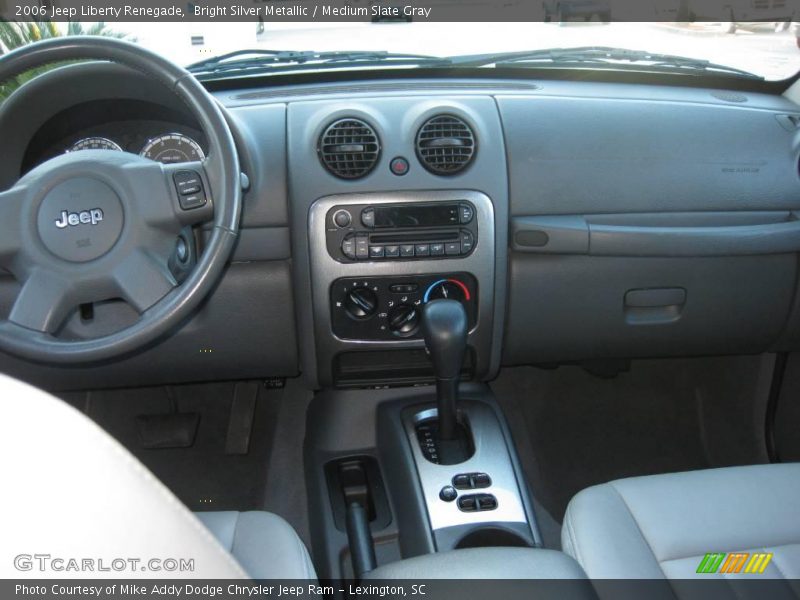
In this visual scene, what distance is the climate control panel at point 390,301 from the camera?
74.5 inches

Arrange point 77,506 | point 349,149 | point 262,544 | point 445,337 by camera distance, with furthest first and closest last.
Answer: point 349,149
point 445,337
point 262,544
point 77,506

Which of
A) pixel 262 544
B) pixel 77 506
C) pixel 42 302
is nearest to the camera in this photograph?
pixel 77 506

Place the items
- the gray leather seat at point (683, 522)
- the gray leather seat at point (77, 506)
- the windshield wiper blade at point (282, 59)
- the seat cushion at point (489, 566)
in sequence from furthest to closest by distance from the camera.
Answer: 1. the windshield wiper blade at point (282, 59)
2. the gray leather seat at point (683, 522)
3. the seat cushion at point (489, 566)
4. the gray leather seat at point (77, 506)

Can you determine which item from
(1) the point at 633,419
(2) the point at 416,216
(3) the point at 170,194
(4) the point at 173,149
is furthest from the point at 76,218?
(1) the point at 633,419

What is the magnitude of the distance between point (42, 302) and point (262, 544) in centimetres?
62

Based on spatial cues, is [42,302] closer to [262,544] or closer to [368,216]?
[262,544]

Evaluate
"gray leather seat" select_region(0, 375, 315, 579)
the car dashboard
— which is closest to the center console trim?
the car dashboard

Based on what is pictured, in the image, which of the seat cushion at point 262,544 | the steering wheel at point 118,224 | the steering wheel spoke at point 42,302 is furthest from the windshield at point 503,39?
the seat cushion at point 262,544

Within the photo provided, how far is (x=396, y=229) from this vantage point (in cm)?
184

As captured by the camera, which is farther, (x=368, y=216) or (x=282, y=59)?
(x=282, y=59)

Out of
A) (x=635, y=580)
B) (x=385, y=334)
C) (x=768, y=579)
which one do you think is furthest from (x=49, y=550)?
(x=385, y=334)

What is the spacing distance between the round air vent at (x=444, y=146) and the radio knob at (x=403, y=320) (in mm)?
349

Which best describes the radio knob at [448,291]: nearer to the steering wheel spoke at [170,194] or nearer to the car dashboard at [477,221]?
the car dashboard at [477,221]

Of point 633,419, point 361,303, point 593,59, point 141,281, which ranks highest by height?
point 593,59
